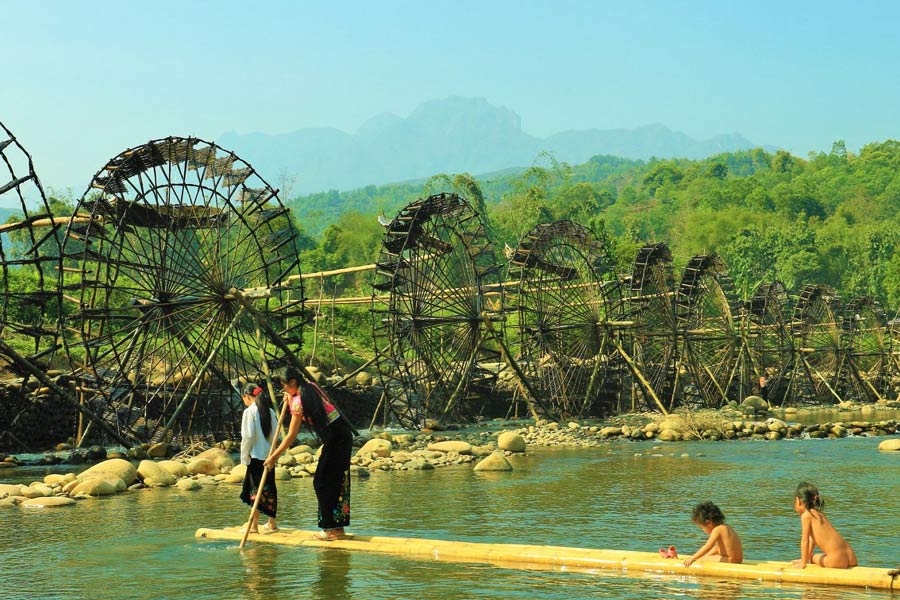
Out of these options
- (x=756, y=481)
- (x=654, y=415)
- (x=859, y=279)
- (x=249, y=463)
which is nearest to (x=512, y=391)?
(x=654, y=415)

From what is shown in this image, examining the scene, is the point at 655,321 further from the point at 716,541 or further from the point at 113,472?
the point at 716,541

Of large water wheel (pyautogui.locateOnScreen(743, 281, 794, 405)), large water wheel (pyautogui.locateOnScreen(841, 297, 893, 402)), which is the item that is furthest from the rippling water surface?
large water wheel (pyautogui.locateOnScreen(841, 297, 893, 402))

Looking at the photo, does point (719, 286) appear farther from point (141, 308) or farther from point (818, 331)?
point (141, 308)

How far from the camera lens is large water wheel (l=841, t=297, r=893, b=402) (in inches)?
2009

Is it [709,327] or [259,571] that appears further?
[709,327]

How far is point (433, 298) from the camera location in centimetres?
3206

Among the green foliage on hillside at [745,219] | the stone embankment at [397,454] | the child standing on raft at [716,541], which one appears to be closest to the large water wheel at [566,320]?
the stone embankment at [397,454]

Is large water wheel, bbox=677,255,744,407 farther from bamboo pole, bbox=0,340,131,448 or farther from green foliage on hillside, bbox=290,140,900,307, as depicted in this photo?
bamboo pole, bbox=0,340,131,448

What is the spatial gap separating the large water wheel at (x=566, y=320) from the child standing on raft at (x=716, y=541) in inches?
968

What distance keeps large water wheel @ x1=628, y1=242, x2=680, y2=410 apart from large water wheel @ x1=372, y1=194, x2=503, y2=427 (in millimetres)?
7408

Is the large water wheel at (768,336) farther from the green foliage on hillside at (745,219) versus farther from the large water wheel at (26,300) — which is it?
the large water wheel at (26,300)

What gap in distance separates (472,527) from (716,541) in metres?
4.53

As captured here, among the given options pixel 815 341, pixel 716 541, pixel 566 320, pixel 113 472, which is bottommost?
pixel 716 541

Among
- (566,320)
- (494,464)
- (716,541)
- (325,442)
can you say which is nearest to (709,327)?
(566,320)
